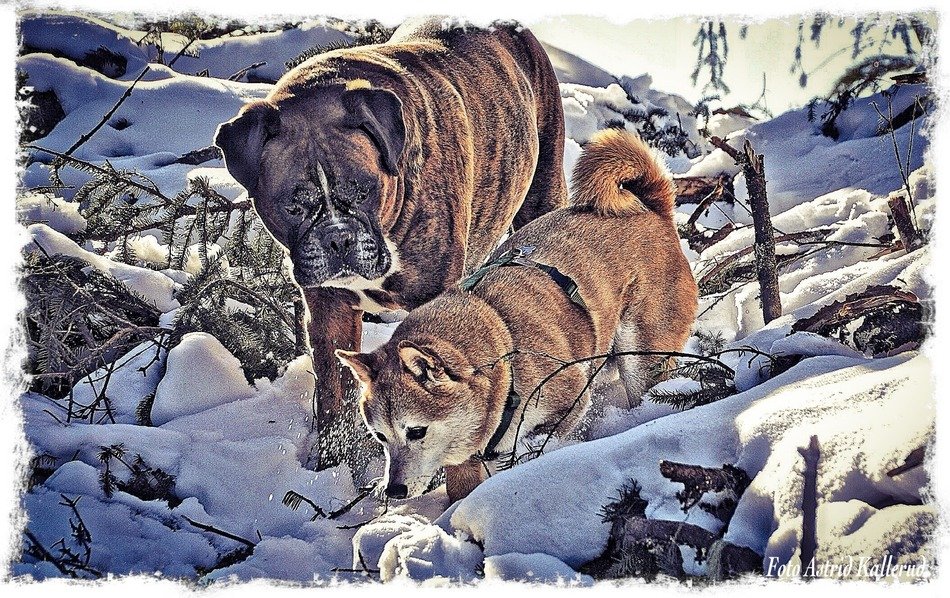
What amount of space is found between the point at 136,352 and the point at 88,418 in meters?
0.36

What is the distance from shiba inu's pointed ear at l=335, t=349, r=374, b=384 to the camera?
3291mm

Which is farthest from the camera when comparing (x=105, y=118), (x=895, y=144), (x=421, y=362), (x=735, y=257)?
(x=735, y=257)

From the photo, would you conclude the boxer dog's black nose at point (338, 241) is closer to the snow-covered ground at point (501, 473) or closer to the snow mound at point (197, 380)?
the snow-covered ground at point (501, 473)

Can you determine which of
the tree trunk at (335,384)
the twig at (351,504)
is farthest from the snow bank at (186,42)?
the twig at (351,504)

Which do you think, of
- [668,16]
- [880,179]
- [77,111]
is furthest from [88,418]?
[880,179]

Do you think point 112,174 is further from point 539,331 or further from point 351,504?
point 539,331

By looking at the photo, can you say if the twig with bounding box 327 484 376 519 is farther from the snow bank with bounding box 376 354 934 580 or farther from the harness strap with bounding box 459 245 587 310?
the harness strap with bounding box 459 245 587 310

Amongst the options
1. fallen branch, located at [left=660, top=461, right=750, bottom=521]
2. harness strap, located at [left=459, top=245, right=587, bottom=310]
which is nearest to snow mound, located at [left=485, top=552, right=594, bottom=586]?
fallen branch, located at [left=660, top=461, right=750, bottom=521]

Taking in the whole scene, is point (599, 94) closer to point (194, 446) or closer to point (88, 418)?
point (194, 446)

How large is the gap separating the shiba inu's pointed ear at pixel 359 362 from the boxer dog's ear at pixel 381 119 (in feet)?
2.51

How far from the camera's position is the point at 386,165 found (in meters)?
3.40

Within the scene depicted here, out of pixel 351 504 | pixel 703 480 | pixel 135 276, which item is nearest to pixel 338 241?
pixel 351 504

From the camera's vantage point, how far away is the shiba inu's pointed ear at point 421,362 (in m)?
3.22

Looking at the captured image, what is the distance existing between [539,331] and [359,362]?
0.77m
